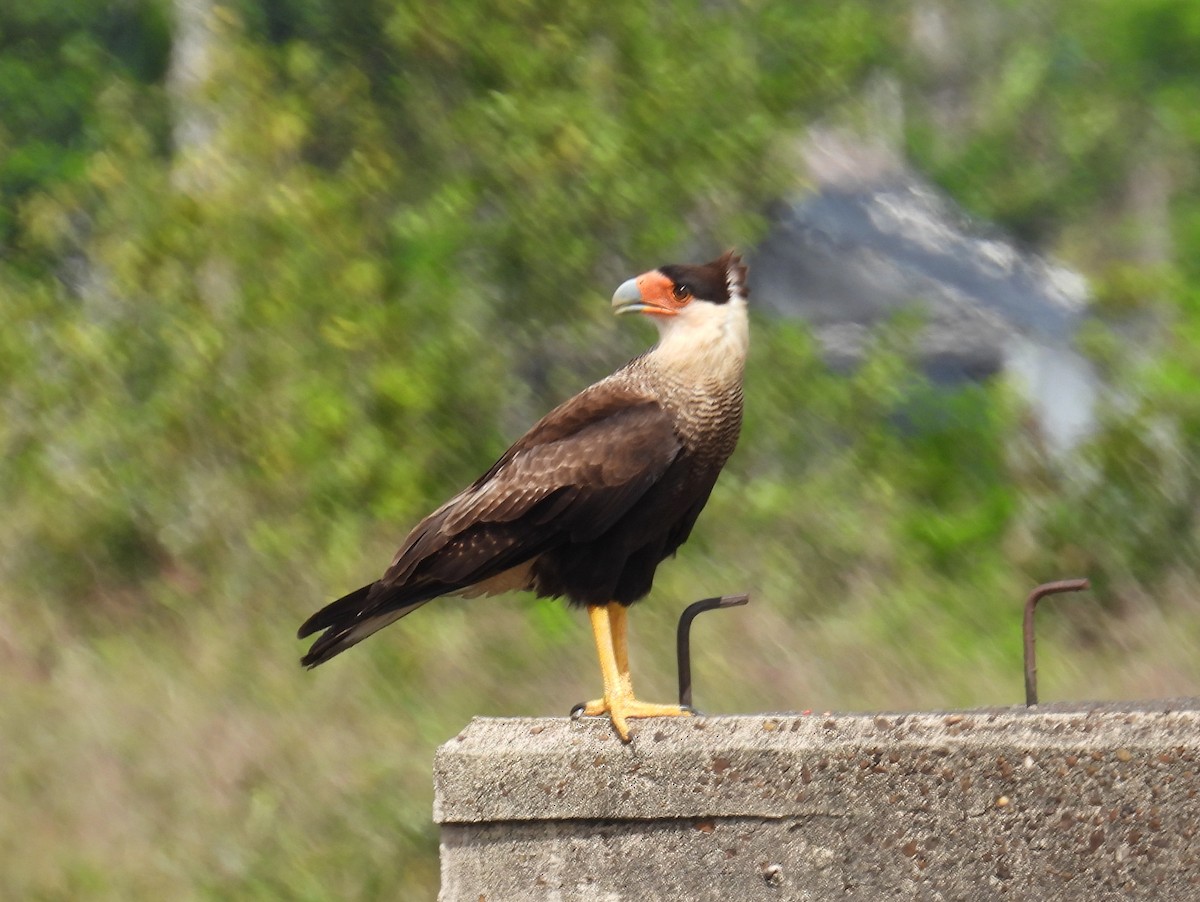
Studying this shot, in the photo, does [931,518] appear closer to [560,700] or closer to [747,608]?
[747,608]

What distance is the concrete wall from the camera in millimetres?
2451

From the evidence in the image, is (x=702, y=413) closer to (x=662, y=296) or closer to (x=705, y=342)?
(x=705, y=342)

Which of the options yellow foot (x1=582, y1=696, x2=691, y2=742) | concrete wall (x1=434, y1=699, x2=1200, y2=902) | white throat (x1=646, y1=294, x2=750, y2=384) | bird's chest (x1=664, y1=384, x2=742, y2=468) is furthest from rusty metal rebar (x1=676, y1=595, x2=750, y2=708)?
white throat (x1=646, y1=294, x2=750, y2=384)

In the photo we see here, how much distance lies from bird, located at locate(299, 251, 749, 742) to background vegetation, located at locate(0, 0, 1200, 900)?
5.62 ft

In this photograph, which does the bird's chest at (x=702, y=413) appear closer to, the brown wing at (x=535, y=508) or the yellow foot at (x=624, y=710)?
the brown wing at (x=535, y=508)

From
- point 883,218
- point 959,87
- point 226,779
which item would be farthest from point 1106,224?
point 226,779

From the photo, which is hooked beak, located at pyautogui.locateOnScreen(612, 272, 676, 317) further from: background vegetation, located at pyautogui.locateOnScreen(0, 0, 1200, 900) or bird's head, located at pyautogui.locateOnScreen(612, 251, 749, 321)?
background vegetation, located at pyautogui.locateOnScreen(0, 0, 1200, 900)

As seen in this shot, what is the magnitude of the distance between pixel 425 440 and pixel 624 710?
198 inches

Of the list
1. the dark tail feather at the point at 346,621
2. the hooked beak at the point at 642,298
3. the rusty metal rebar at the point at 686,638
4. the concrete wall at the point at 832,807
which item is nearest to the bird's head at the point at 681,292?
the hooked beak at the point at 642,298

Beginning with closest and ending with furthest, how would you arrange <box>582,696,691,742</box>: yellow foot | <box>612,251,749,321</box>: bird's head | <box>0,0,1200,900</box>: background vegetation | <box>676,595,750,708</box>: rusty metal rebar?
<box>582,696,691,742</box>: yellow foot, <box>676,595,750,708</box>: rusty metal rebar, <box>612,251,749,321</box>: bird's head, <box>0,0,1200,900</box>: background vegetation

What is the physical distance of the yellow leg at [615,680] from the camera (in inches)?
110

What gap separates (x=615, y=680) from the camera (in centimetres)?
289

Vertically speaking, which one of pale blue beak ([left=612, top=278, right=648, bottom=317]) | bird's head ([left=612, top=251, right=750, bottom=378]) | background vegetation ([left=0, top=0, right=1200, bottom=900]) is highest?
pale blue beak ([left=612, top=278, right=648, bottom=317])

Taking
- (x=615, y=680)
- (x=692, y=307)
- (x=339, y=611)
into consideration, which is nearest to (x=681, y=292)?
(x=692, y=307)
